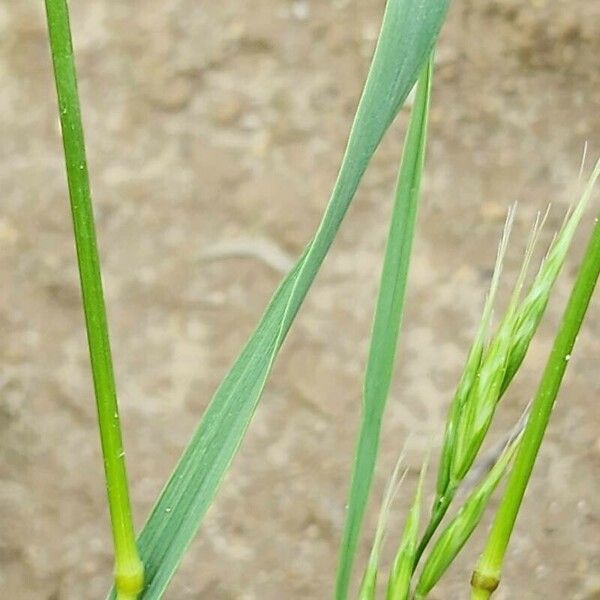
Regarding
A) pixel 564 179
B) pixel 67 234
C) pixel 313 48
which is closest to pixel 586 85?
pixel 564 179

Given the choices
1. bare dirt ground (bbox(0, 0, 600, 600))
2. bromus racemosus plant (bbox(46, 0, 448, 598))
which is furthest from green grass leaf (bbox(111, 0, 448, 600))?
bare dirt ground (bbox(0, 0, 600, 600))

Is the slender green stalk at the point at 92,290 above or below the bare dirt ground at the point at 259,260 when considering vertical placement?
above

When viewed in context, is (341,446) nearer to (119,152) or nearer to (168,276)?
(168,276)

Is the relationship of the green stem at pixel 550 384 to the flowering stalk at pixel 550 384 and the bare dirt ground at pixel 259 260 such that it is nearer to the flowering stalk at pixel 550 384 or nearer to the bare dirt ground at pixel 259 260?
the flowering stalk at pixel 550 384

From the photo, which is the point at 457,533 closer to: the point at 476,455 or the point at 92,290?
the point at 476,455

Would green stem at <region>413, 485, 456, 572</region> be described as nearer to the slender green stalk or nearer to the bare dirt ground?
the slender green stalk

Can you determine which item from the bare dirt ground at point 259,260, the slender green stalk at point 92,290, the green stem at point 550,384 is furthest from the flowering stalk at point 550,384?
the bare dirt ground at point 259,260
